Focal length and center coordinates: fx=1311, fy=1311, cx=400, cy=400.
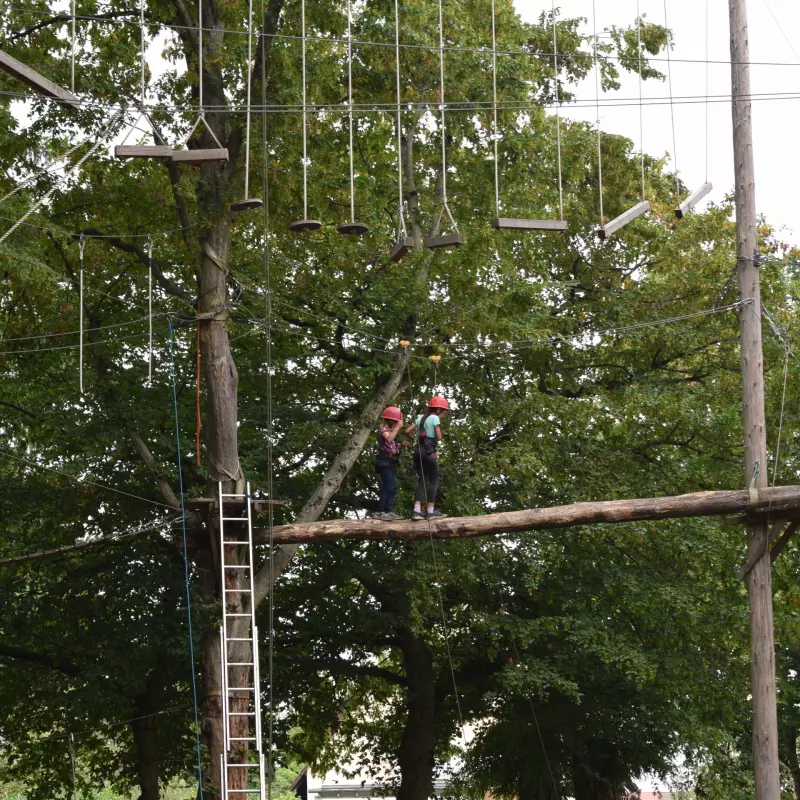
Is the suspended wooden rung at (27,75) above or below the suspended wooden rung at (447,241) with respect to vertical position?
above

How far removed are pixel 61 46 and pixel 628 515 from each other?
8883 millimetres

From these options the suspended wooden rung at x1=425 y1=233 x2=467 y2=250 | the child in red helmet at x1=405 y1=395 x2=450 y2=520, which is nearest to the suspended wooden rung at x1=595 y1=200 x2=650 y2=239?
the suspended wooden rung at x1=425 y1=233 x2=467 y2=250

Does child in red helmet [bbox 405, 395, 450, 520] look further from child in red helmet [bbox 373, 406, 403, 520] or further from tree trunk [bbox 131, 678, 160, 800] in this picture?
tree trunk [bbox 131, 678, 160, 800]

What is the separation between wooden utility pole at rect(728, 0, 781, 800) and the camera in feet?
37.3

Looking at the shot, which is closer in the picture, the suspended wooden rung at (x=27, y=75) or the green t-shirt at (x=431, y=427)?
the suspended wooden rung at (x=27, y=75)

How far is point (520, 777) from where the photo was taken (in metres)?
19.3

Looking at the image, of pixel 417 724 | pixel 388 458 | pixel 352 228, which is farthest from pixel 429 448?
pixel 417 724

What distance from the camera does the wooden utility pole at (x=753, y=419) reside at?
37.3 ft

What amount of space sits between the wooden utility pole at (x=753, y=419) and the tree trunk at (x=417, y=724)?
Result: 8.43 meters

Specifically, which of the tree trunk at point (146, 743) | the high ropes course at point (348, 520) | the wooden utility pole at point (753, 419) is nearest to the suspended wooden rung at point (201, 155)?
the high ropes course at point (348, 520)

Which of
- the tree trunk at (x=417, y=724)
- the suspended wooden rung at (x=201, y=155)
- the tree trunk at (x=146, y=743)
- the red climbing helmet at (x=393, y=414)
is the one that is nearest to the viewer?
the suspended wooden rung at (x=201, y=155)

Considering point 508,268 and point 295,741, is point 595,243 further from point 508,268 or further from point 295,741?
point 295,741

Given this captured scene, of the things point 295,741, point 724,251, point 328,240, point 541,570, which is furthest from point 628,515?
point 295,741

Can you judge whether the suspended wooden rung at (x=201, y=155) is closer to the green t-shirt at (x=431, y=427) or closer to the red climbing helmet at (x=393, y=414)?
the red climbing helmet at (x=393, y=414)
